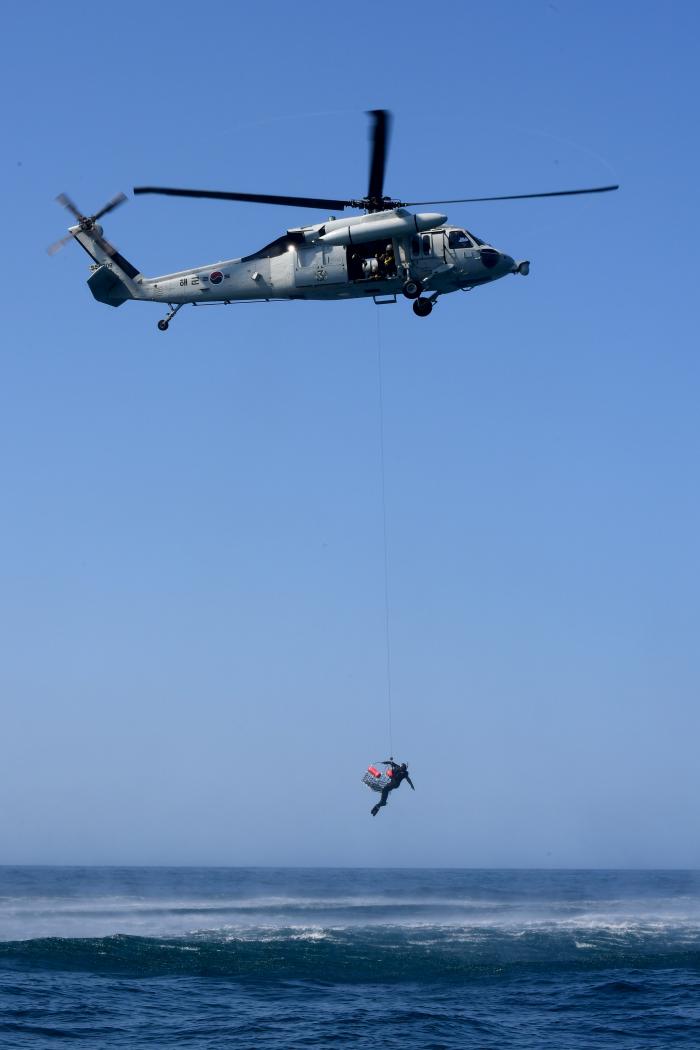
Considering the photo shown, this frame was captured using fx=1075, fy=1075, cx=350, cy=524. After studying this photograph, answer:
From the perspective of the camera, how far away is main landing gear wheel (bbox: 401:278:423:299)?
2447cm

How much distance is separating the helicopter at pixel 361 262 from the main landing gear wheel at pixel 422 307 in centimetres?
2

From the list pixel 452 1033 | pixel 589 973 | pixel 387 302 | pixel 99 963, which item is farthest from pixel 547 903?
pixel 387 302

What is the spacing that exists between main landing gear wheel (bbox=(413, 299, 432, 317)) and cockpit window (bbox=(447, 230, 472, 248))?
1.42m

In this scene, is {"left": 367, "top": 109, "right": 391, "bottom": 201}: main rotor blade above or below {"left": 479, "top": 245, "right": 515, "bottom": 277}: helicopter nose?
above

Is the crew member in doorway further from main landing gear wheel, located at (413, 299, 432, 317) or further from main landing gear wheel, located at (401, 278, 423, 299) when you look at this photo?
main landing gear wheel, located at (413, 299, 432, 317)

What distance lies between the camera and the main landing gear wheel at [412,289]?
963 inches

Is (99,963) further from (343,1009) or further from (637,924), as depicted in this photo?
(637,924)

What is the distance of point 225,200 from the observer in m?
22.9

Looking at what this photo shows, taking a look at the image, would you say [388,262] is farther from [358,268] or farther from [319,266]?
[319,266]

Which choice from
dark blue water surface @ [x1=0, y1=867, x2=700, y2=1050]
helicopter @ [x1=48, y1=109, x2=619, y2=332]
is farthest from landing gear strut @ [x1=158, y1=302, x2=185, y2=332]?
dark blue water surface @ [x1=0, y1=867, x2=700, y2=1050]

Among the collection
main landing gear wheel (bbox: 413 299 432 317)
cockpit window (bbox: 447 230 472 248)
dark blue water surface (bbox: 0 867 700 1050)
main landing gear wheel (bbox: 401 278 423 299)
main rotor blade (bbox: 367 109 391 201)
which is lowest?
dark blue water surface (bbox: 0 867 700 1050)

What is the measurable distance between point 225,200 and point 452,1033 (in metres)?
18.7

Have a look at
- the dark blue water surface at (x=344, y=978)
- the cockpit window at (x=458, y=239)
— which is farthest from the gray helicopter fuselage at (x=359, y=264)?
the dark blue water surface at (x=344, y=978)

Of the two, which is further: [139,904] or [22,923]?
[139,904]
